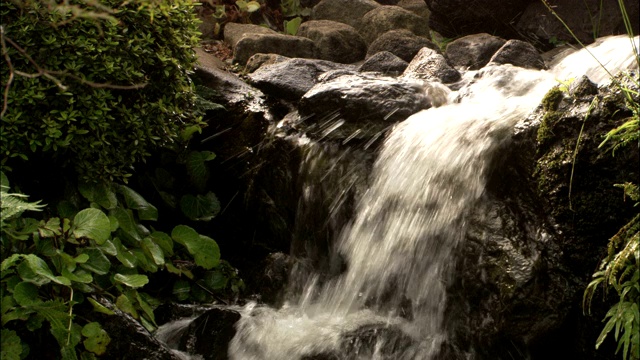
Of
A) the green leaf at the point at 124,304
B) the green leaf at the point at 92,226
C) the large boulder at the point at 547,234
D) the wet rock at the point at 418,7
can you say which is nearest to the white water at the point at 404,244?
the large boulder at the point at 547,234

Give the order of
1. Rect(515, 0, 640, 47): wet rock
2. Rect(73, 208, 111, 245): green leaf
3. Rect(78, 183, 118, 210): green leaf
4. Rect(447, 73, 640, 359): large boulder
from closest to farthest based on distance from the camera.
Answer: Rect(447, 73, 640, 359): large boulder < Rect(73, 208, 111, 245): green leaf < Rect(78, 183, 118, 210): green leaf < Rect(515, 0, 640, 47): wet rock

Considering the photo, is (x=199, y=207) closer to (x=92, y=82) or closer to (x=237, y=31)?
(x=92, y=82)

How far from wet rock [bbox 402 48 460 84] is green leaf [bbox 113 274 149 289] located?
136 inches

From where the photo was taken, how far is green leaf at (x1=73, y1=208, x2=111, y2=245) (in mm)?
3945

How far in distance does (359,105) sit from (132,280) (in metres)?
2.25

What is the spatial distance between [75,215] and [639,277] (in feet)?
10.1

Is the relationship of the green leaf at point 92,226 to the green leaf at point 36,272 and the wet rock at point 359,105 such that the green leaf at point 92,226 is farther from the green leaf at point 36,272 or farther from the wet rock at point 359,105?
the wet rock at point 359,105

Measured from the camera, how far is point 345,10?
10562 millimetres

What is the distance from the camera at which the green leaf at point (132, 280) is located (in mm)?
4066

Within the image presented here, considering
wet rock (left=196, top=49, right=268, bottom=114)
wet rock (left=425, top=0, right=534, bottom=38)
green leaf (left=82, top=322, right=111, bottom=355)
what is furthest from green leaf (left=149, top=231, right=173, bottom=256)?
wet rock (left=425, top=0, right=534, bottom=38)

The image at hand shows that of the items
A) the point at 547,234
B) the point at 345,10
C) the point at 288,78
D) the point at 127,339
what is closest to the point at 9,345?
the point at 127,339

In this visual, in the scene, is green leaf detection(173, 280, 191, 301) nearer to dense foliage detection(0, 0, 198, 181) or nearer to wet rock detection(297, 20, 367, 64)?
dense foliage detection(0, 0, 198, 181)

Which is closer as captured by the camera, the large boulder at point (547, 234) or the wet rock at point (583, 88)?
the large boulder at point (547, 234)

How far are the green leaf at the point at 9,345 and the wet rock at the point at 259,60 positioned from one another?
461 centimetres
